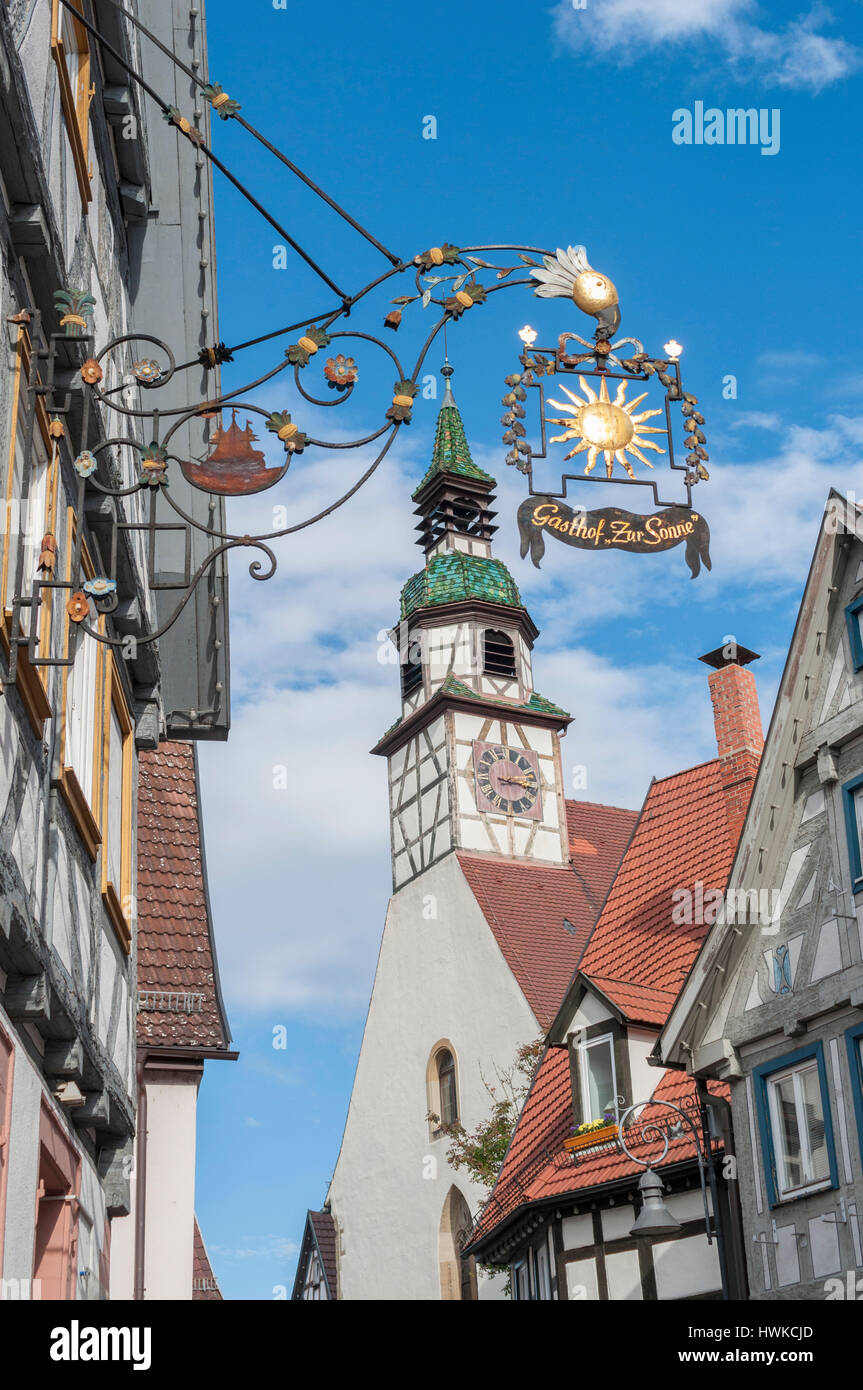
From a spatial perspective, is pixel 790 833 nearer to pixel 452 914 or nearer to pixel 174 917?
pixel 174 917

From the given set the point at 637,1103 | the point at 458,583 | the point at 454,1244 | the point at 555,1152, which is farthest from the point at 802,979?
the point at 458,583

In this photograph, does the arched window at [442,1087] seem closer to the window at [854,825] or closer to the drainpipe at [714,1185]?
the drainpipe at [714,1185]

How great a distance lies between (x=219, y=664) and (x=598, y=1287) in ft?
27.0

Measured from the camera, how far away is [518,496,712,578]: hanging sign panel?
7.24 m

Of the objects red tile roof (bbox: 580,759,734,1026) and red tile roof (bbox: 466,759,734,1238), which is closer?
red tile roof (bbox: 466,759,734,1238)

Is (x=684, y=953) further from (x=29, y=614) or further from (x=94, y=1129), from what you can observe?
(x=29, y=614)

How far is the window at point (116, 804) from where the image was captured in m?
8.75

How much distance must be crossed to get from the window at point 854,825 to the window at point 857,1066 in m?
1.13

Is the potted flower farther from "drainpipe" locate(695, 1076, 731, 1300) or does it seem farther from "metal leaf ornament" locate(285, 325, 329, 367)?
"metal leaf ornament" locate(285, 325, 329, 367)

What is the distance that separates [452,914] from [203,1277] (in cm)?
1778

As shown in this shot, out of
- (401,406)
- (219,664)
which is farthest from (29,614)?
(219,664)

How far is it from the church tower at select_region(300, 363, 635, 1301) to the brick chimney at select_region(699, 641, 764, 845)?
35.1 ft

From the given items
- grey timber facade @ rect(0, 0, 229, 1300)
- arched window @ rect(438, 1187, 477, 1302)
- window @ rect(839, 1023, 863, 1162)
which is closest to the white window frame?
window @ rect(839, 1023, 863, 1162)
